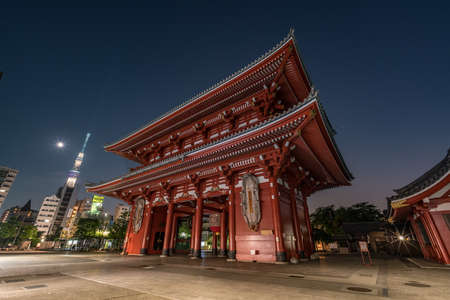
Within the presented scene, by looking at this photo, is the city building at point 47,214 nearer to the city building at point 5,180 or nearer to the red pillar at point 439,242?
the city building at point 5,180

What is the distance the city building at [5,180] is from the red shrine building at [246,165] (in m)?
109

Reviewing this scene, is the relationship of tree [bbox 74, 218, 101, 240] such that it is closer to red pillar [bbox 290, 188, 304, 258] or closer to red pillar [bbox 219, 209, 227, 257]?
red pillar [bbox 219, 209, 227, 257]

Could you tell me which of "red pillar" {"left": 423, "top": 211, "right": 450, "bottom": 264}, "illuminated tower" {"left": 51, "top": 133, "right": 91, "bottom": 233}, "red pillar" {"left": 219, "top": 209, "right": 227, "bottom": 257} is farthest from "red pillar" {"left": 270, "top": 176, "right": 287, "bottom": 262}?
"illuminated tower" {"left": 51, "top": 133, "right": 91, "bottom": 233}

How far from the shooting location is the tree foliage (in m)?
40.9

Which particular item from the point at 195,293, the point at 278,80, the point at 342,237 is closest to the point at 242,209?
the point at 195,293

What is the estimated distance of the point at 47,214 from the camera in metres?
90.2

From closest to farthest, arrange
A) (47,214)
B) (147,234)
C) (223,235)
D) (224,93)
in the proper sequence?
(224,93) < (147,234) < (223,235) < (47,214)

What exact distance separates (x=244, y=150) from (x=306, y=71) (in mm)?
6852

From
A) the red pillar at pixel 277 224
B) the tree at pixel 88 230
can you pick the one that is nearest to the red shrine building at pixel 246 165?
the red pillar at pixel 277 224

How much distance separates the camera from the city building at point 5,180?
8592 cm

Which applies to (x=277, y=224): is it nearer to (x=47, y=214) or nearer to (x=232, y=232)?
(x=232, y=232)

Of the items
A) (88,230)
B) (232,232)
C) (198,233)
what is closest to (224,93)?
(232,232)

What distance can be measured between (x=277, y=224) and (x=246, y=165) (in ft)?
11.7

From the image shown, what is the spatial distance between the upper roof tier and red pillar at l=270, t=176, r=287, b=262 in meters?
6.47
